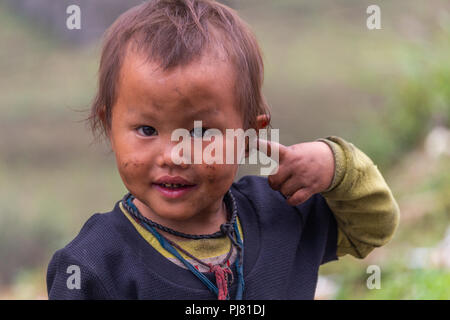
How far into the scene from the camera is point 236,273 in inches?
72.3

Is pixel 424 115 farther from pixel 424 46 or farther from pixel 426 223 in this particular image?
pixel 426 223

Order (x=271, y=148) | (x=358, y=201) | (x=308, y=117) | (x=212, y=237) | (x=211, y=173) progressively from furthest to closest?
(x=308, y=117), (x=358, y=201), (x=271, y=148), (x=212, y=237), (x=211, y=173)

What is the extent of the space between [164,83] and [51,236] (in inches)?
119

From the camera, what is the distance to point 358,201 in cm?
209

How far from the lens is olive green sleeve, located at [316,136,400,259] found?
6.73ft

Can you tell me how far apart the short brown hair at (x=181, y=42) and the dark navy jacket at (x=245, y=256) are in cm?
30

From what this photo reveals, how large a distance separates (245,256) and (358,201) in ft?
1.47

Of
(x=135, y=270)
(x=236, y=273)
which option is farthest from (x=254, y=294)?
(x=135, y=270)

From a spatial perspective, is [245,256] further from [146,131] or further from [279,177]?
[146,131]

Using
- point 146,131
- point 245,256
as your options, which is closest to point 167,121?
point 146,131

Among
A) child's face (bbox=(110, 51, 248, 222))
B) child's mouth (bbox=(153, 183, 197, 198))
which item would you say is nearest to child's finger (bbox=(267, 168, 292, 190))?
child's face (bbox=(110, 51, 248, 222))

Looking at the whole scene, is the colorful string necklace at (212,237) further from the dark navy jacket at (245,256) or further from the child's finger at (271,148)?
the child's finger at (271,148)

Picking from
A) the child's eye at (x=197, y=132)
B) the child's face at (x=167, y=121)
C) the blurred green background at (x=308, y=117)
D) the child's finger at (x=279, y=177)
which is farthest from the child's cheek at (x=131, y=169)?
the blurred green background at (x=308, y=117)

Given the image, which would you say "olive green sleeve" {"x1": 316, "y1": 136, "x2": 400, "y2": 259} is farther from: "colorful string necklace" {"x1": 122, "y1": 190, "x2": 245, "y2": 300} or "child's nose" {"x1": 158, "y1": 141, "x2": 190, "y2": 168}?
"child's nose" {"x1": 158, "y1": 141, "x2": 190, "y2": 168}
